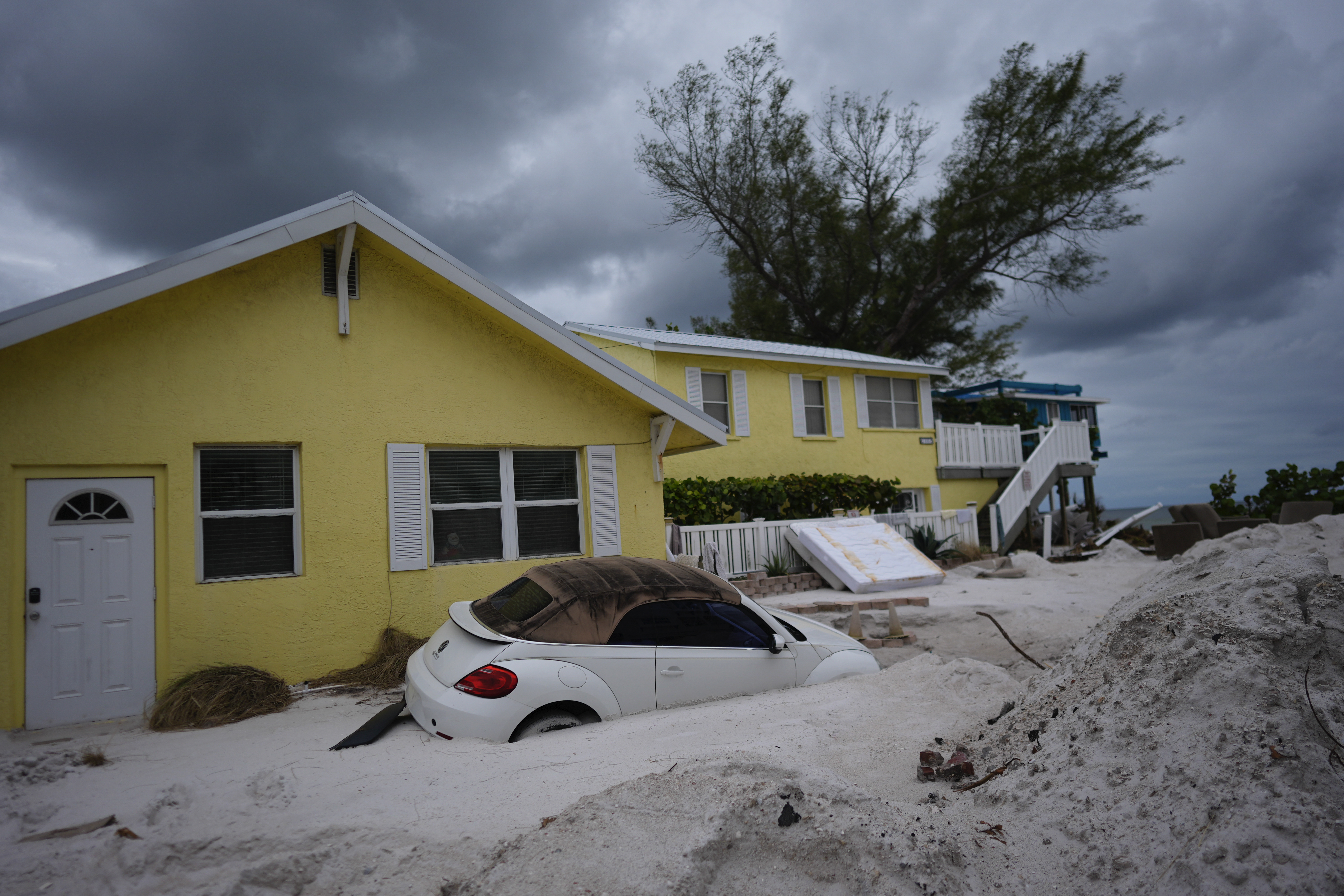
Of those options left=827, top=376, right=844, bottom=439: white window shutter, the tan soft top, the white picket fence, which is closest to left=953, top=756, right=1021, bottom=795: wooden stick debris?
the tan soft top

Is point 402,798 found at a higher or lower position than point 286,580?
lower

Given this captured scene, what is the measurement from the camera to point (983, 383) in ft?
98.9

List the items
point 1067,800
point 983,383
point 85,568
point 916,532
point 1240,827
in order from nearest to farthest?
point 1240,827
point 1067,800
point 85,568
point 916,532
point 983,383

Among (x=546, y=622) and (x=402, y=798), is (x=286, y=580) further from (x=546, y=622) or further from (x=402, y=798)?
(x=402, y=798)

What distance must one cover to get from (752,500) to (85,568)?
10941 mm

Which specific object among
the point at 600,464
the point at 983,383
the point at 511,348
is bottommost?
the point at 600,464

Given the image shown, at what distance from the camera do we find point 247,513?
7531 mm

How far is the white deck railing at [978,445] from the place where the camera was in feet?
70.8

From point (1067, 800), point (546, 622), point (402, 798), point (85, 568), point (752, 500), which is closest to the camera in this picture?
point (1067, 800)

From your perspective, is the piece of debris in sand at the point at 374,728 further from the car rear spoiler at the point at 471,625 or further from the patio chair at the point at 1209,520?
the patio chair at the point at 1209,520

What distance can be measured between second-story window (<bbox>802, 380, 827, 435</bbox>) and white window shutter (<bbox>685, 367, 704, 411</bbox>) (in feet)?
10.6

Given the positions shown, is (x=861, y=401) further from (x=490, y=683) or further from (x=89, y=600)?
(x=89, y=600)

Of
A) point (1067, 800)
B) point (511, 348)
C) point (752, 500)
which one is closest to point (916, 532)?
point (752, 500)

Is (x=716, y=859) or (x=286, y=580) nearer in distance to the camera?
(x=716, y=859)
